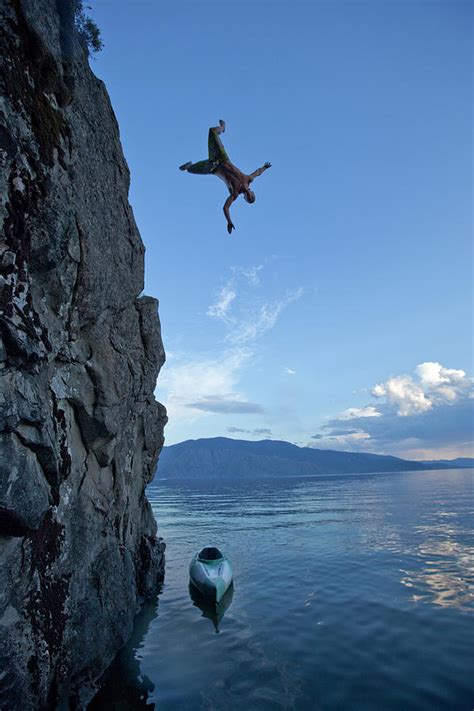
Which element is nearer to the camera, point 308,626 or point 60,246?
point 60,246

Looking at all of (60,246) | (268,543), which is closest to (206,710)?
(60,246)

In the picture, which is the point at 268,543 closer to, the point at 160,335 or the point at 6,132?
the point at 160,335

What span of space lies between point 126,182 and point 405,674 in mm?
22739

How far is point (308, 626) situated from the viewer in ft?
53.8

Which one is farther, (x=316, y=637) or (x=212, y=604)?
(x=212, y=604)

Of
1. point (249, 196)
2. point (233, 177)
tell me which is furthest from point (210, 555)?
point (233, 177)

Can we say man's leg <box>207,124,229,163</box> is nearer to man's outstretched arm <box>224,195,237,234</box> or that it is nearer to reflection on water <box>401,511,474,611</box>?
man's outstretched arm <box>224,195,237,234</box>

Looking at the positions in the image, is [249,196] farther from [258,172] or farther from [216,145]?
[216,145]

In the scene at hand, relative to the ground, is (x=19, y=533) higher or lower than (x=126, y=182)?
lower

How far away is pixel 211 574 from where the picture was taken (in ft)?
68.9

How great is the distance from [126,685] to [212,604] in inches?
304

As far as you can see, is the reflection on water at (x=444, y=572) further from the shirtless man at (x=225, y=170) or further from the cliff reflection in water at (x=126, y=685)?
the shirtless man at (x=225, y=170)

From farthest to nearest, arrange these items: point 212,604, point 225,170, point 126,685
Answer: point 212,604 < point 126,685 < point 225,170

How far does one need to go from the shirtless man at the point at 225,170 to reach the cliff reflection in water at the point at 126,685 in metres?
14.9
